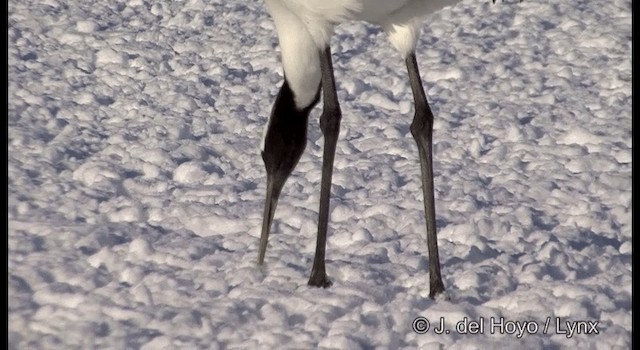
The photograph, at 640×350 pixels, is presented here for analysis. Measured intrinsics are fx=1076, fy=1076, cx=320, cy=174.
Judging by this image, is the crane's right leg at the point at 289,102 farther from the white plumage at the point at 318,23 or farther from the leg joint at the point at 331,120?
the leg joint at the point at 331,120

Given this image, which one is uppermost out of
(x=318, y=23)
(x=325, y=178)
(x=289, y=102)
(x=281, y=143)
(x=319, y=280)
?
(x=318, y=23)

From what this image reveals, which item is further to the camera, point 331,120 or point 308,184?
point 308,184

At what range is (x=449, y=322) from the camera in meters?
4.12

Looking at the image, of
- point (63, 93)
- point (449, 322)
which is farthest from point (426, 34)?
point (449, 322)

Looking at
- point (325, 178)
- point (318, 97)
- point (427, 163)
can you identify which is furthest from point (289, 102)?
point (427, 163)

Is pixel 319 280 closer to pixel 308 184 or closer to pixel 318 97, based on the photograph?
pixel 318 97

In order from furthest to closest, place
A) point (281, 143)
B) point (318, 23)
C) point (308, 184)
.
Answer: point (308, 184)
point (281, 143)
point (318, 23)

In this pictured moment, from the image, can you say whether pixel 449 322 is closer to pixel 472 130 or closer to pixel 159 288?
pixel 159 288

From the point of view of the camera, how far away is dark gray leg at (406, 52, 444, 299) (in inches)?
171

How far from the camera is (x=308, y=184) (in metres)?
5.35

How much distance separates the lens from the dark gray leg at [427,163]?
4.33 m

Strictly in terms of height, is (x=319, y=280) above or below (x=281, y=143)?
below

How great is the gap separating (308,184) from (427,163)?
110 centimetres

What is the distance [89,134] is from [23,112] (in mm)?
420
